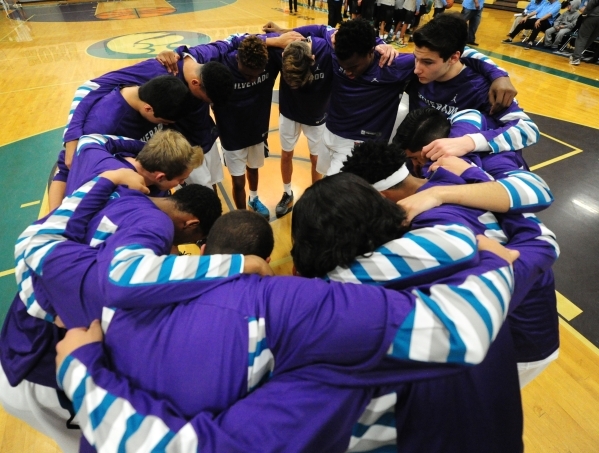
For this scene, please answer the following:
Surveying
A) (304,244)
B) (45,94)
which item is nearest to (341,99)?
(304,244)

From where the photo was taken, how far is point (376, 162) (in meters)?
1.69

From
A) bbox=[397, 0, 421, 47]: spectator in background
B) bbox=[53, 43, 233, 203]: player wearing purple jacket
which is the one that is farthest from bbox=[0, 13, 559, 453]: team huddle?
bbox=[397, 0, 421, 47]: spectator in background

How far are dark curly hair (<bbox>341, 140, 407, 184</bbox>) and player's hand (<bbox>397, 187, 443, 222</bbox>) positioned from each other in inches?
10.7

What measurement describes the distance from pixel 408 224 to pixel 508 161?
942mm

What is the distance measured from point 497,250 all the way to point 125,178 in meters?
1.71

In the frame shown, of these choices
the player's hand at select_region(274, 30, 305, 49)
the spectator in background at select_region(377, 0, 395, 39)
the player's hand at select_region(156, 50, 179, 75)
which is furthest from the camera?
the spectator in background at select_region(377, 0, 395, 39)

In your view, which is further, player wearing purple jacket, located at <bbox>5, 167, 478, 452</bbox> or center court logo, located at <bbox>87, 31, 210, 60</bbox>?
center court logo, located at <bbox>87, 31, 210, 60</bbox>

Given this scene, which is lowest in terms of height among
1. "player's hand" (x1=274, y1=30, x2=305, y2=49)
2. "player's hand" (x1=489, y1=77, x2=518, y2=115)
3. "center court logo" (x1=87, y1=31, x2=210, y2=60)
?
"center court logo" (x1=87, y1=31, x2=210, y2=60)

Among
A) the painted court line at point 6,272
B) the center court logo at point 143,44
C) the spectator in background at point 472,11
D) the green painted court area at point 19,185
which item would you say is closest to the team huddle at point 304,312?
the painted court line at point 6,272

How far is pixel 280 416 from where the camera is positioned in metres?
0.86

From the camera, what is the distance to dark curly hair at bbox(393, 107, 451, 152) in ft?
6.64

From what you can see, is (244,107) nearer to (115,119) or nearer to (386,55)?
(115,119)

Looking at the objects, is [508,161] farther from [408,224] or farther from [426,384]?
[426,384]

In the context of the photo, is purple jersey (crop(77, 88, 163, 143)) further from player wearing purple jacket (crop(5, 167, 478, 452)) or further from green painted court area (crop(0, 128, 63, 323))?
green painted court area (crop(0, 128, 63, 323))
